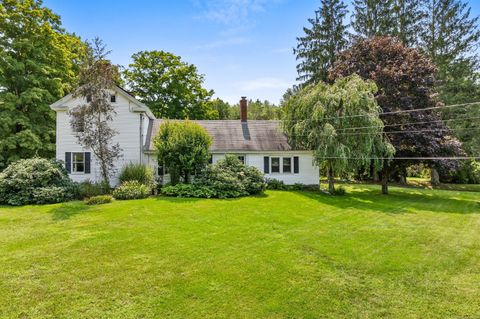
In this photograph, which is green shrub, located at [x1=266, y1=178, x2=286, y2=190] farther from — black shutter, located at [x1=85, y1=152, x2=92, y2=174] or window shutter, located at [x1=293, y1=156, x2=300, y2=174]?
black shutter, located at [x1=85, y1=152, x2=92, y2=174]

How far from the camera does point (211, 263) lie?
18.2 feet

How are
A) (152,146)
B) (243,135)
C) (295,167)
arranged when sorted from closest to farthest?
(152,146) < (295,167) < (243,135)

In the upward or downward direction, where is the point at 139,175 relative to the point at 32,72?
downward

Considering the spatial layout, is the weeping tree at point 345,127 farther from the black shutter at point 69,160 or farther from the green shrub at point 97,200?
the black shutter at point 69,160

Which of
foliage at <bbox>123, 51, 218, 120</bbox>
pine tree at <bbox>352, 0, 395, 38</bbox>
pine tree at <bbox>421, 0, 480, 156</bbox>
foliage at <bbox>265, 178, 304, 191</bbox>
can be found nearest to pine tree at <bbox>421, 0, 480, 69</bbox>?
pine tree at <bbox>421, 0, 480, 156</bbox>

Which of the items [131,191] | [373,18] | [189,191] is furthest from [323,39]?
[131,191]

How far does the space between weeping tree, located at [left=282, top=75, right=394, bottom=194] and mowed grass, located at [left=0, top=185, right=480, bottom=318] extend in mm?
5114

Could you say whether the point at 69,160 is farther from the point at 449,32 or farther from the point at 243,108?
the point at 449,32

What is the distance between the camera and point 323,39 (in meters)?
25.4

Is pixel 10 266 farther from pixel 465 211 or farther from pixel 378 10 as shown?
pixel 378 10

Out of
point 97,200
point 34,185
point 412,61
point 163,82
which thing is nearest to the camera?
point 97,200

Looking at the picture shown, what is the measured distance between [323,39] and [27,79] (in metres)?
24.2

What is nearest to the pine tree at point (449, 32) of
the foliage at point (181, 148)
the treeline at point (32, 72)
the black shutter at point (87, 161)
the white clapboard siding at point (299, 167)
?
the white clapboard siding at point (299, 167)

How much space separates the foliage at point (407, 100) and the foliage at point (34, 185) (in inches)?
716
